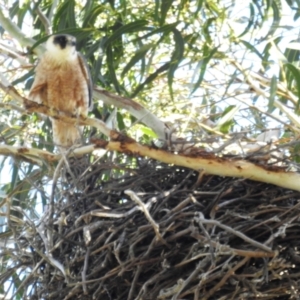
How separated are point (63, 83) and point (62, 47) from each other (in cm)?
24

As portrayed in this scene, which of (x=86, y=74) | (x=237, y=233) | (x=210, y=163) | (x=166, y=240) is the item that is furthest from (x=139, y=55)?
(x=237, y=233)

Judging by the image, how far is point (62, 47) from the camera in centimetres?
387

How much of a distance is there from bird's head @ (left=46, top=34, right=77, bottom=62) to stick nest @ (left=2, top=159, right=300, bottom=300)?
93 cm

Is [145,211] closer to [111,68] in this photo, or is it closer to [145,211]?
[145,211]

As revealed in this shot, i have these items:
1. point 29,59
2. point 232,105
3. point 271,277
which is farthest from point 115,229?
point 29,59

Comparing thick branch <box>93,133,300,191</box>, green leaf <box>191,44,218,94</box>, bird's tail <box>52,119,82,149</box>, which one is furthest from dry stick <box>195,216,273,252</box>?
bird's tail <box>52,119,82,149</box>

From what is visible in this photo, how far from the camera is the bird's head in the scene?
382 centimetres

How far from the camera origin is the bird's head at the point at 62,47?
3818 mm

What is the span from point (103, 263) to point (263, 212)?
1.72ft

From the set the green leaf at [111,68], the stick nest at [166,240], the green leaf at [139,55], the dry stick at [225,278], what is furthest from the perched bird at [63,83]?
the dry stick at [225,278]

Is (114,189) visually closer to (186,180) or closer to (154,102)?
(186,180)

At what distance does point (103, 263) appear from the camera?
2777 millimetres

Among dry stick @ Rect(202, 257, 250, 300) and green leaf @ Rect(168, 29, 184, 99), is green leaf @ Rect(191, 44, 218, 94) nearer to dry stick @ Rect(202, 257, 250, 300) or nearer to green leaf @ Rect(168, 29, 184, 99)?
green leaf @ Rect(168, 29, 184, 99)

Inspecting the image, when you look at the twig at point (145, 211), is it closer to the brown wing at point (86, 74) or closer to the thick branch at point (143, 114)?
the thick branch at point (143, 114)
